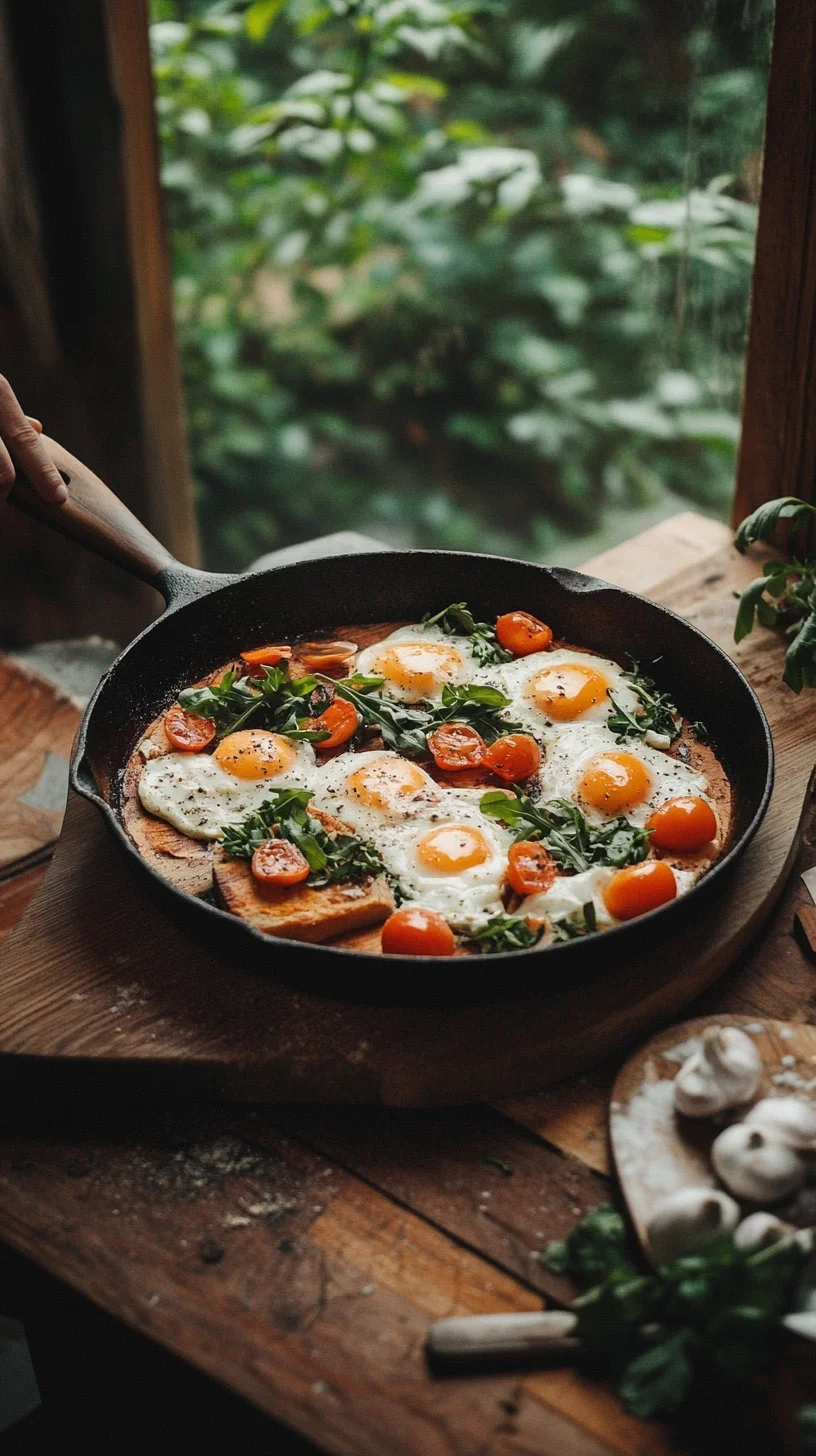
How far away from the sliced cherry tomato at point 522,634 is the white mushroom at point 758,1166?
69.7 inches

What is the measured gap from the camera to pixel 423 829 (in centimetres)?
308

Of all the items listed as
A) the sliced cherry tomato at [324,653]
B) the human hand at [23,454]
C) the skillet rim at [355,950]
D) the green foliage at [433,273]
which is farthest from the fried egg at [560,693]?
the green foliage at [433,273]

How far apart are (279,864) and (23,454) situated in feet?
4.66

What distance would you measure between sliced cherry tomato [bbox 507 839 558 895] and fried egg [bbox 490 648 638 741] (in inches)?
22.5

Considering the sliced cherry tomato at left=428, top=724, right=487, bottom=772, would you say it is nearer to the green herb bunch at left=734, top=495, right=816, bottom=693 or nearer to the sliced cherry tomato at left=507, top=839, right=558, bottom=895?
the sliced cherry tomato at left=507, top=839, right=558, bottom=895

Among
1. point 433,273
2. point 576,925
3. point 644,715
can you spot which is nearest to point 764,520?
point 644,715

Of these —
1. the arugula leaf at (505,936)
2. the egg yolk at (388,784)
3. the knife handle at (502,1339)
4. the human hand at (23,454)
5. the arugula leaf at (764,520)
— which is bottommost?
the knife handle at (502,1339)

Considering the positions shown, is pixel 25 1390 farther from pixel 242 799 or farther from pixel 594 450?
pixel 594 450

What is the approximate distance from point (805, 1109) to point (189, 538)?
4.60 m

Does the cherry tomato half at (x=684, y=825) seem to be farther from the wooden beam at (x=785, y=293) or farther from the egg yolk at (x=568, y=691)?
the wooden beam at (x=785, y=293)

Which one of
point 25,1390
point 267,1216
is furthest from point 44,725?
point 267,1216

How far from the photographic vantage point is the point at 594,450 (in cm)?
750

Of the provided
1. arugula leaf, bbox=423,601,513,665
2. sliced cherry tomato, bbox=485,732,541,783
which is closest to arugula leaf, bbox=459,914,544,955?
sliced cherry tomato, bbox=485,732,541,783

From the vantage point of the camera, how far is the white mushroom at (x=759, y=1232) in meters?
2.13
